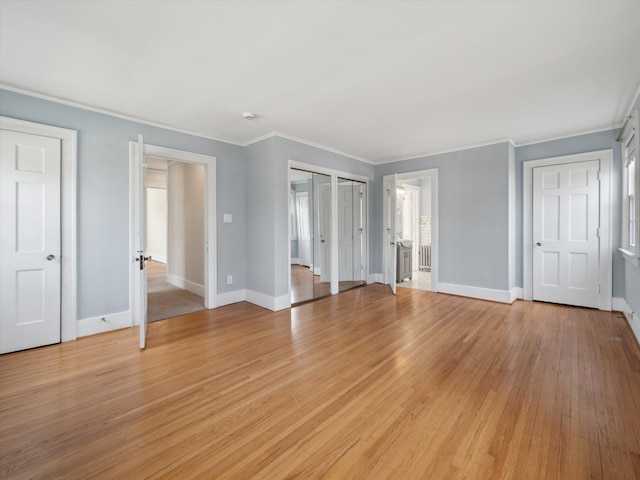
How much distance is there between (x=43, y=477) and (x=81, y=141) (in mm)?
3168

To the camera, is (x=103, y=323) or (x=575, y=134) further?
(x=575, y=134)

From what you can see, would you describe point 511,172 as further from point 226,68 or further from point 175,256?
point 175,256

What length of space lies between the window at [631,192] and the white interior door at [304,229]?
4122 mm

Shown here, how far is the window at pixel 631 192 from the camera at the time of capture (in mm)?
2955

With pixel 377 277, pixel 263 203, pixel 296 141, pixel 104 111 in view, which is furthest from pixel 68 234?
pixel 377 277

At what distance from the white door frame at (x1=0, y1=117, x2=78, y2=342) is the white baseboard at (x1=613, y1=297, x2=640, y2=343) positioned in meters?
6.01

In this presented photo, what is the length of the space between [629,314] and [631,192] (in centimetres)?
147

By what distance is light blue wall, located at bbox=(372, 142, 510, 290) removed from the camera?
454 cm

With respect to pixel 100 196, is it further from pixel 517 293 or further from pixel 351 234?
pixel 517 293

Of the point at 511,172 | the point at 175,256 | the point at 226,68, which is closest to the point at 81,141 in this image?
the point at 226,68

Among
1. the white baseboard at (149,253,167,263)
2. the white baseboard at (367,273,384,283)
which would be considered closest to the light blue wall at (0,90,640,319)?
the white baseboard at (367,273,384,283)

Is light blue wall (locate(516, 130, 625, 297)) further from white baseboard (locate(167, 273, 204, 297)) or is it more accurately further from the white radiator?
white baseboard (locate(167, 273, 204, 297))

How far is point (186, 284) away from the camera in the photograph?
18.5 ft

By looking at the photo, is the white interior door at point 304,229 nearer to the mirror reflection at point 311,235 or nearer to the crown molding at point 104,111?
the mirror reflection at point 311,235
